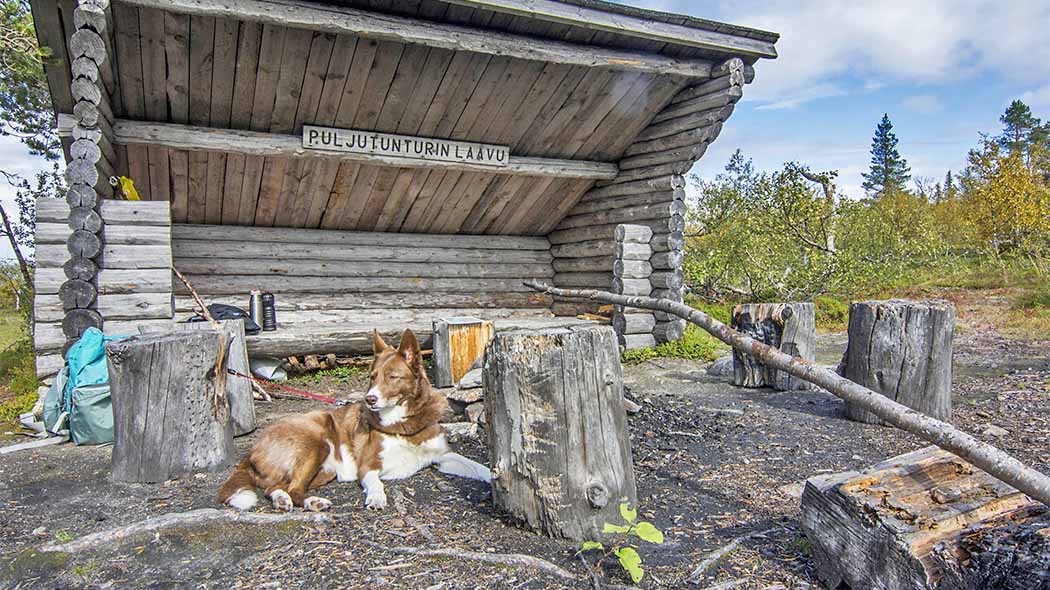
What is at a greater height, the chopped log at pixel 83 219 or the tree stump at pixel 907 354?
the chopped log at pixel 83 219

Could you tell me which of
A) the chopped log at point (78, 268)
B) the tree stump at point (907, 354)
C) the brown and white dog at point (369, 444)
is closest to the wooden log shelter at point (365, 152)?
the chopped log at point (78, 268)

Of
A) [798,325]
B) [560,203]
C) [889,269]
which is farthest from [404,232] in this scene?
[889,269]

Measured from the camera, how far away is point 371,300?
10.3 m

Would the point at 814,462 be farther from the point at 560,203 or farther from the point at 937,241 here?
the point at 937,241

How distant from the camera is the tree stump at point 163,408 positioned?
408 centimetres

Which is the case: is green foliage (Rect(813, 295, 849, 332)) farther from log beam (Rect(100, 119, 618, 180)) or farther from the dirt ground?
log beam (Rect(100, 119, 618, 180))

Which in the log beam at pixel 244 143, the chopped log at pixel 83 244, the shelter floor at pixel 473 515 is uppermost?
the log beam at pixel 244 143

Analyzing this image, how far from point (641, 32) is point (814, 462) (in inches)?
224

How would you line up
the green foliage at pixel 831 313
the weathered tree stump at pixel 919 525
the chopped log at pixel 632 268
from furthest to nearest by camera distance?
the green foliage at pixel 831 313
the chopped log at pixel 632 268
the weathered tree stump at pixel 919 525

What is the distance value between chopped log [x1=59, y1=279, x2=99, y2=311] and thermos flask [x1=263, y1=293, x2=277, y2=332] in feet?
7.78

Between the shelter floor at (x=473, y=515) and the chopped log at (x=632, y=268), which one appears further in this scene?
the chopped log at (x=632, y=268)

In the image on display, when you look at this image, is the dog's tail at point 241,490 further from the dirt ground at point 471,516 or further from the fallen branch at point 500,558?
the fallen branch at point 500,558

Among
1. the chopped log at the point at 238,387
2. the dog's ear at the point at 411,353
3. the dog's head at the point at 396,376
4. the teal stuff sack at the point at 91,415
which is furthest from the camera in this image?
the chopped log at the point at 238,387

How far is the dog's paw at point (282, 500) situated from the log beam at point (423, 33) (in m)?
5.06
